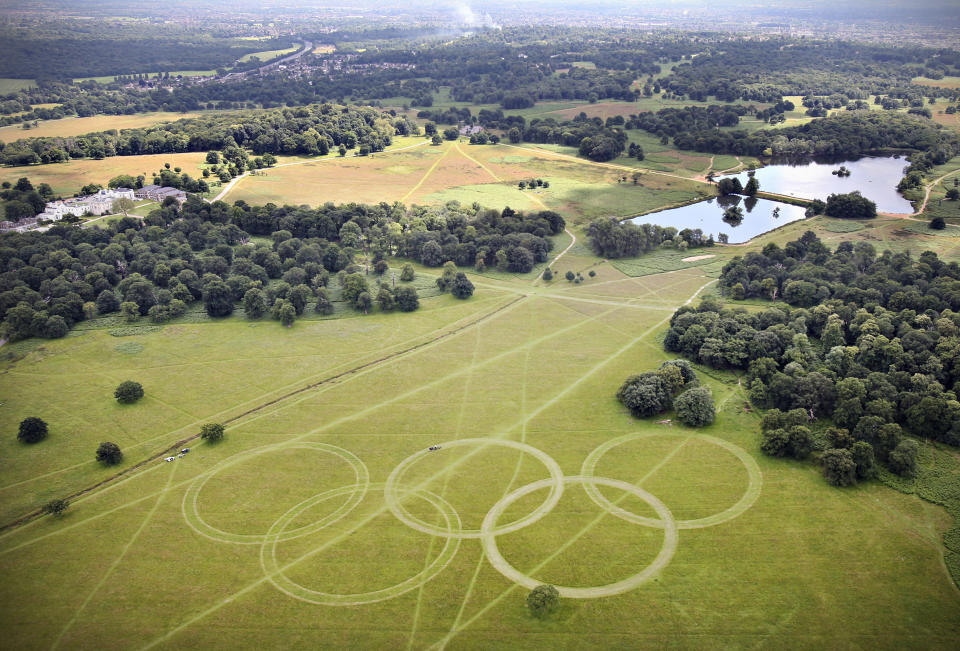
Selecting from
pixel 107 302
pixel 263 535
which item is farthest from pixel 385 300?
pixel 263 535

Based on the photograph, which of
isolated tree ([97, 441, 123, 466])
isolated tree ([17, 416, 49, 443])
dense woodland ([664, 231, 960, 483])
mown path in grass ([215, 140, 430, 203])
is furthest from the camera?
mown path in grass ([215, 140, 430, 203])

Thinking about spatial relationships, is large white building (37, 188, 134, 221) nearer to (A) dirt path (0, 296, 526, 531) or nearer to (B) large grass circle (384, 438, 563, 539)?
(A) dirt path (0, 296, 526, 531)

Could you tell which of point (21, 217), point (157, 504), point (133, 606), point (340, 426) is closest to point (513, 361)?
point (340, 426)

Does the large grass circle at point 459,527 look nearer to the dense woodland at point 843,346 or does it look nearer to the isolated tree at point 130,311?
the dense woodland at point 843,346

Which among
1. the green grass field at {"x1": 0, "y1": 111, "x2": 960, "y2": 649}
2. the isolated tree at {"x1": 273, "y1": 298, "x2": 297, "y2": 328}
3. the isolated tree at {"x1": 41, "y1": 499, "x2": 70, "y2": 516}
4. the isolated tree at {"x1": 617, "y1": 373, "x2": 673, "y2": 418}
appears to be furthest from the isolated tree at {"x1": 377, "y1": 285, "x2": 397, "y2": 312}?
the isolated tree at {"x1": 41, "y1": 499, "x2": 70, "y2": 516}

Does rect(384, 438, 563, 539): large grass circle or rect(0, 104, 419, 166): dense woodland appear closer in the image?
rect(384, 438, 563, 539): large grass circle

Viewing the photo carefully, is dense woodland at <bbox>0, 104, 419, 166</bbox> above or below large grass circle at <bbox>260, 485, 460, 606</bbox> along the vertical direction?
above

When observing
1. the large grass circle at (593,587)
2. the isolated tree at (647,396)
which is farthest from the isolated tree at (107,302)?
the isolated tree at (647,396)
